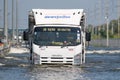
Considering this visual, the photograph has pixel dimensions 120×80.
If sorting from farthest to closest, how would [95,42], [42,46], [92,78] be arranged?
[95,42], [42,46], [92,78]

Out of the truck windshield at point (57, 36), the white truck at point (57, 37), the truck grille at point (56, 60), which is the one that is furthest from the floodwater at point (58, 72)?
the truck windshield at point (57, 36)

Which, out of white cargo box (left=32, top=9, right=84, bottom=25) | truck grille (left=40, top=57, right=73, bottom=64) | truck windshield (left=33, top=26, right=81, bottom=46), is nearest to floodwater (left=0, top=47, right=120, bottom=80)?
truck grille (left=40, top=57, right=73, bottom=64)

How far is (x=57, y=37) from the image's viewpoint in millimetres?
27984

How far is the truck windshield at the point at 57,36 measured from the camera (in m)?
27.8

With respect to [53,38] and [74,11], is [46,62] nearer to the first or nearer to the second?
[53,38]

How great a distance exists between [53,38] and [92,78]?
7.59 metres

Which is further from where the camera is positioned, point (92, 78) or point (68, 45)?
point (68, 45)

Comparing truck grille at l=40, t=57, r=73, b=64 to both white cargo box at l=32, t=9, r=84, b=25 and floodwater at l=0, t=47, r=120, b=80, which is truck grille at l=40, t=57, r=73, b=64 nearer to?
floodwater at l=0, t=47, r=120, b=80

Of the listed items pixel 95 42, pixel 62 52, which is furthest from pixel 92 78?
pixel 95 42

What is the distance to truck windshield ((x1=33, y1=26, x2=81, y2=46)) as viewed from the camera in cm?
2783

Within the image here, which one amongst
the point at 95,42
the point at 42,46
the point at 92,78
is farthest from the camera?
the point at 95,42

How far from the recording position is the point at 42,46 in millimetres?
27656

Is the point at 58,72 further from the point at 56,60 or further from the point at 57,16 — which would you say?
the point at 57,16

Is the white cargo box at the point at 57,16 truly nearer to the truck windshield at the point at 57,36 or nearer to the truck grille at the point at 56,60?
the truck windshield at the point at 57,36
